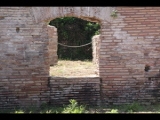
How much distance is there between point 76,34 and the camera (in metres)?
16.4

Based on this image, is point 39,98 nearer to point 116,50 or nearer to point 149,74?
point 116,50

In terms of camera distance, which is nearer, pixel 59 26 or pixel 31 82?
pixel 31 82

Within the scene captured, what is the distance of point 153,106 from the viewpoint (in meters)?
6.82

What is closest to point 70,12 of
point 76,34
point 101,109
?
point 101,109

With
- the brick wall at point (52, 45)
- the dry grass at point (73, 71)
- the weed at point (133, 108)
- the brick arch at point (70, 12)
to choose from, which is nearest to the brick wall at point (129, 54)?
the brick arch at point (70, 12)

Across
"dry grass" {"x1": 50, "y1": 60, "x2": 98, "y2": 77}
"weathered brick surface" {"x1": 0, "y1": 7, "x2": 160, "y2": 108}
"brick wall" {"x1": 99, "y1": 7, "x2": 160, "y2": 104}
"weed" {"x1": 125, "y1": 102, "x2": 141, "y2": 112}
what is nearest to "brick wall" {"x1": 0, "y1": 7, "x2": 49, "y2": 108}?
"weathered brick surface" {"x1": 0, "y1": 7, "x2": 160, "y2": 108}

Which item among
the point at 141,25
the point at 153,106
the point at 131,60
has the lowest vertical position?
the point at 153,106

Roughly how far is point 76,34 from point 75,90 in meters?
9.73

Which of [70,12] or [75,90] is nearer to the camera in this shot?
[70,12]

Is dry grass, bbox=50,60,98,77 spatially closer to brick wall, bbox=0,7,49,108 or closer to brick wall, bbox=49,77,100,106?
brick wall, bbox=49,77,100,106

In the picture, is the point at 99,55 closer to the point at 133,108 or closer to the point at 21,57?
the point at 133,108

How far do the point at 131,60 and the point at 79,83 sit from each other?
1275 millimetres

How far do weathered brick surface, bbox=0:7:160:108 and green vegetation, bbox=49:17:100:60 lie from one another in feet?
29.5

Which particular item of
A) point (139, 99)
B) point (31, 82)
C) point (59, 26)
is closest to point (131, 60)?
point (139, 99)
